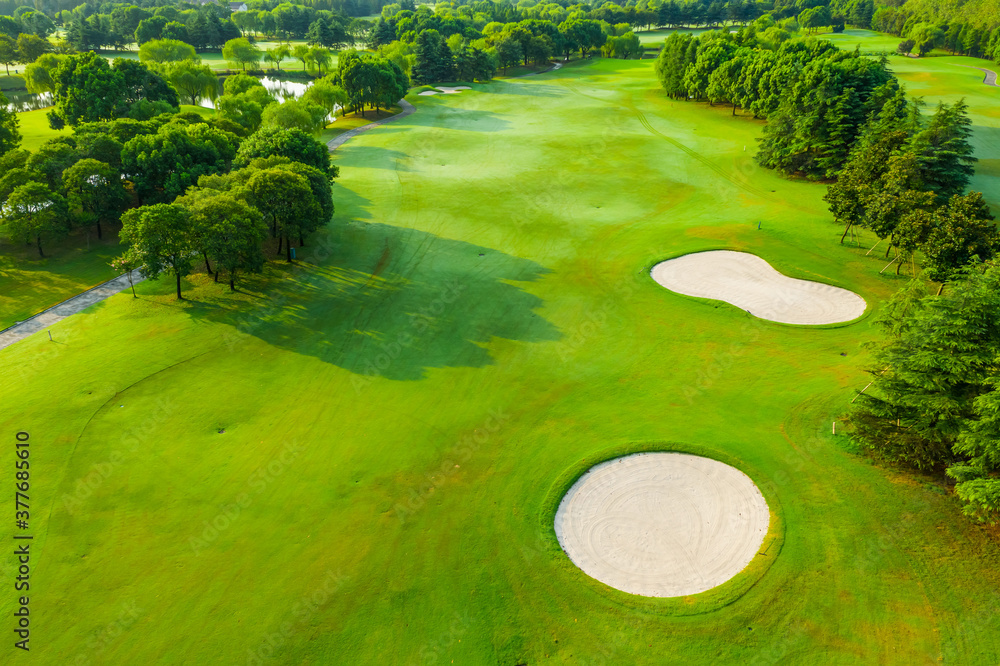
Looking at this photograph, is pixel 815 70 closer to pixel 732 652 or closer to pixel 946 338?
pixel 946 338

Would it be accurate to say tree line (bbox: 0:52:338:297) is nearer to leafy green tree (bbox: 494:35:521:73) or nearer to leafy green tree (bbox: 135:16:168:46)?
leafy green tree (bbox: 494:35:521:73)

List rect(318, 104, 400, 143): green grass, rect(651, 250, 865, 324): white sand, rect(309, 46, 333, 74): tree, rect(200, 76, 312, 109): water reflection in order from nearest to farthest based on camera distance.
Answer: rect(651, 250, 865, 324): white sand
rect(318, 104, 400, 143): green grass
rect(200, 76, 312, 109): water reflection
rect(309, 46, 333, 74): tree

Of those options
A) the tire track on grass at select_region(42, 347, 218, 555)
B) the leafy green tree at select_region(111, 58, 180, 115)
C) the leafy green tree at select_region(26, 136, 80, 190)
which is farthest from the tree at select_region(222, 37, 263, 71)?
the tire track on grass at select_region(42, 347, 218, 555)

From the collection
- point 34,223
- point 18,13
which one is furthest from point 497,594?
point 18,13

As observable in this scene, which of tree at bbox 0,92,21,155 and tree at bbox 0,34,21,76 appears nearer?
tree at bbox 0,92,21,155

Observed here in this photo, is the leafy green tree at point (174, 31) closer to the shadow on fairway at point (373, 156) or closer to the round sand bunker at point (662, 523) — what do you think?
the shadow on fairway at point (373, 156)

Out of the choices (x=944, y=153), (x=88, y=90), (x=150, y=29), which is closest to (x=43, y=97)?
(x=150, y=29)
